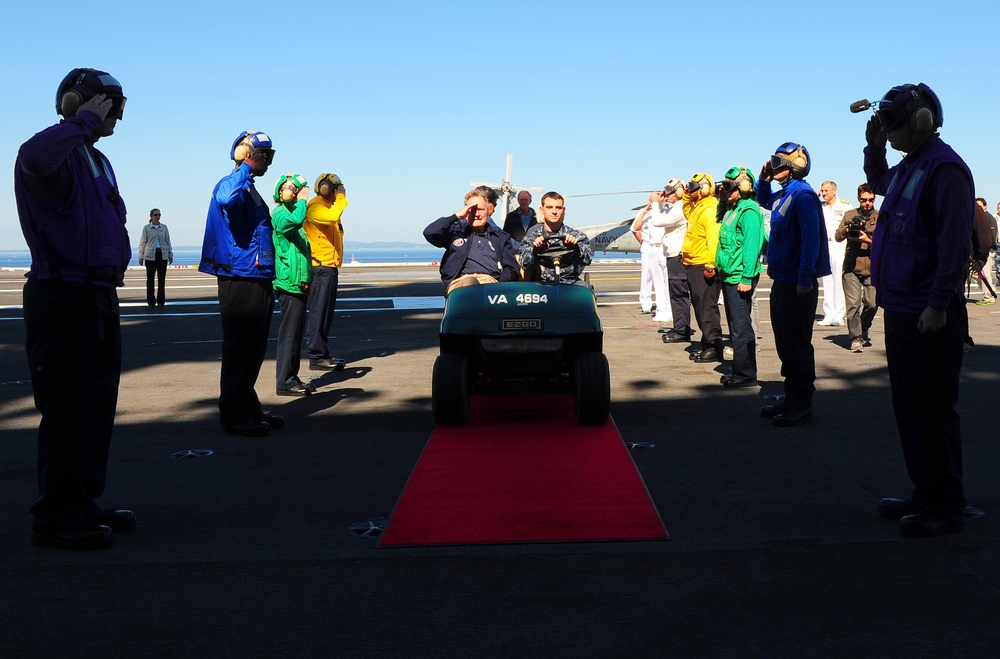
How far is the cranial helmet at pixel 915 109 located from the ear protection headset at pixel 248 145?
4027 millimetres

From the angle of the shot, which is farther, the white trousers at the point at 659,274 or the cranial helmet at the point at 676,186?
the white trousers at the point at 659,274

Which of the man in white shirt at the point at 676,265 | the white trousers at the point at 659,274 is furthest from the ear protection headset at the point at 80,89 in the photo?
the white trousers at the point at 659,274

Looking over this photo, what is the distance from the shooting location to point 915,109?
187 inches

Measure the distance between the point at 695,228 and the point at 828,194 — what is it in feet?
12.8

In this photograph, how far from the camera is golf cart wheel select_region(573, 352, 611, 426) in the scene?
692 centimetres

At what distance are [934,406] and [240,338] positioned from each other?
4454mm

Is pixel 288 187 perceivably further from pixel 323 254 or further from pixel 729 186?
pixel 729 186

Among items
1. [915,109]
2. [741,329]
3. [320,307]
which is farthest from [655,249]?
[915,109]

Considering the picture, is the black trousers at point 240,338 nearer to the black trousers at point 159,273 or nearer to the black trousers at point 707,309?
the black trousers at point 707,309

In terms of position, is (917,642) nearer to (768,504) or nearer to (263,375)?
(768,504)

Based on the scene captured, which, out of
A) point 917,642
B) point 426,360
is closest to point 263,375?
point 426,360

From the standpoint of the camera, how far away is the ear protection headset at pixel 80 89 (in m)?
4.53

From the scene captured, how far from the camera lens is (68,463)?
448cm

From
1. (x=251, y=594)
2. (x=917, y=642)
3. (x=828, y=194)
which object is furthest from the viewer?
(x=828, y=194)
